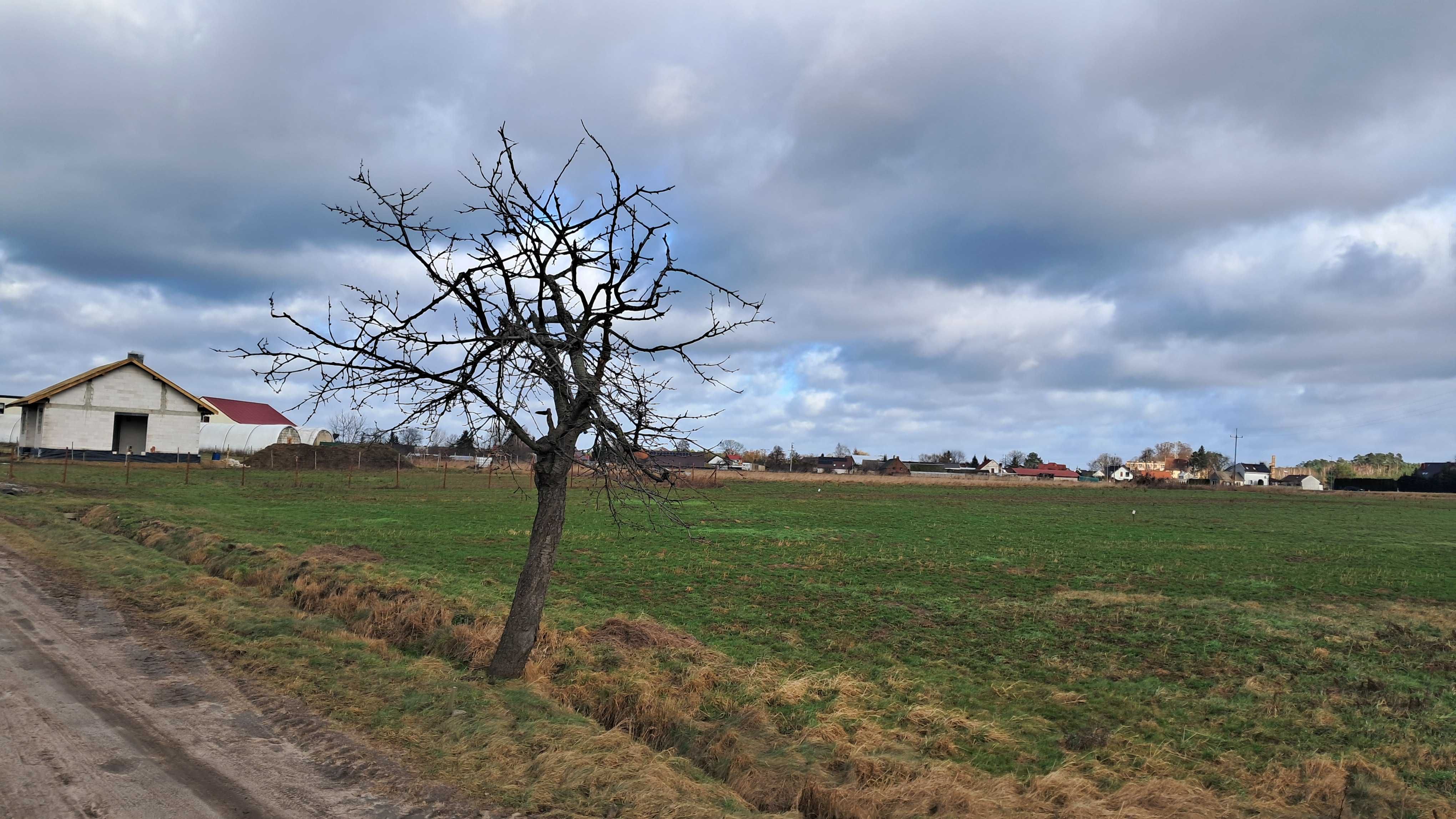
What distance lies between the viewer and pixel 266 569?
13.2 metres

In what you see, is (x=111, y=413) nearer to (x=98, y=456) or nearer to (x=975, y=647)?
(x=98, y=456)

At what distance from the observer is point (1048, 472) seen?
166 m

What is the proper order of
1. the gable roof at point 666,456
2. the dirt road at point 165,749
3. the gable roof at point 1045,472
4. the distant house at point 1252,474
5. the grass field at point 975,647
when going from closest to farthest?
1. the dirt road at point 165,749
2. the grass field at point 975,647
3. the gable roof at point 666,456
4. the distant house at point 1252,474
5. the gable roof at point 1045,472

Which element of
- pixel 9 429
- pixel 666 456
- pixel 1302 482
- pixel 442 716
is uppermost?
pixel 9 429

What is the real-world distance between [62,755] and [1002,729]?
7818 millimetres

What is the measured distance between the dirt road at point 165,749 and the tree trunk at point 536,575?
2.13 m

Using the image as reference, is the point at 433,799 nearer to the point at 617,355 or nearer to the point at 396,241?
the point at 617,355

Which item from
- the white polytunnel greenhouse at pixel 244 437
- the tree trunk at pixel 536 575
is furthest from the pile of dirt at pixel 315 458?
the tree trunk at pixel 536 575

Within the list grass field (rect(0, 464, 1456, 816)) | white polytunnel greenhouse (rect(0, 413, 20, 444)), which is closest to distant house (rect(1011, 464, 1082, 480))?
grass field (rect(0, 464, 1456, 816))

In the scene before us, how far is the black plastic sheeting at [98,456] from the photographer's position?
5066cm

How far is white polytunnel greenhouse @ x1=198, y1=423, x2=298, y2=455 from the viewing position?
70750 mm

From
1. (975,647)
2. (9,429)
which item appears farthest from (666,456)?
(9,429)

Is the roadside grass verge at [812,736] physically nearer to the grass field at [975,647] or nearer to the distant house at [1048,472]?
the grass field at [975,647]

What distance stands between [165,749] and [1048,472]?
6883 inches
